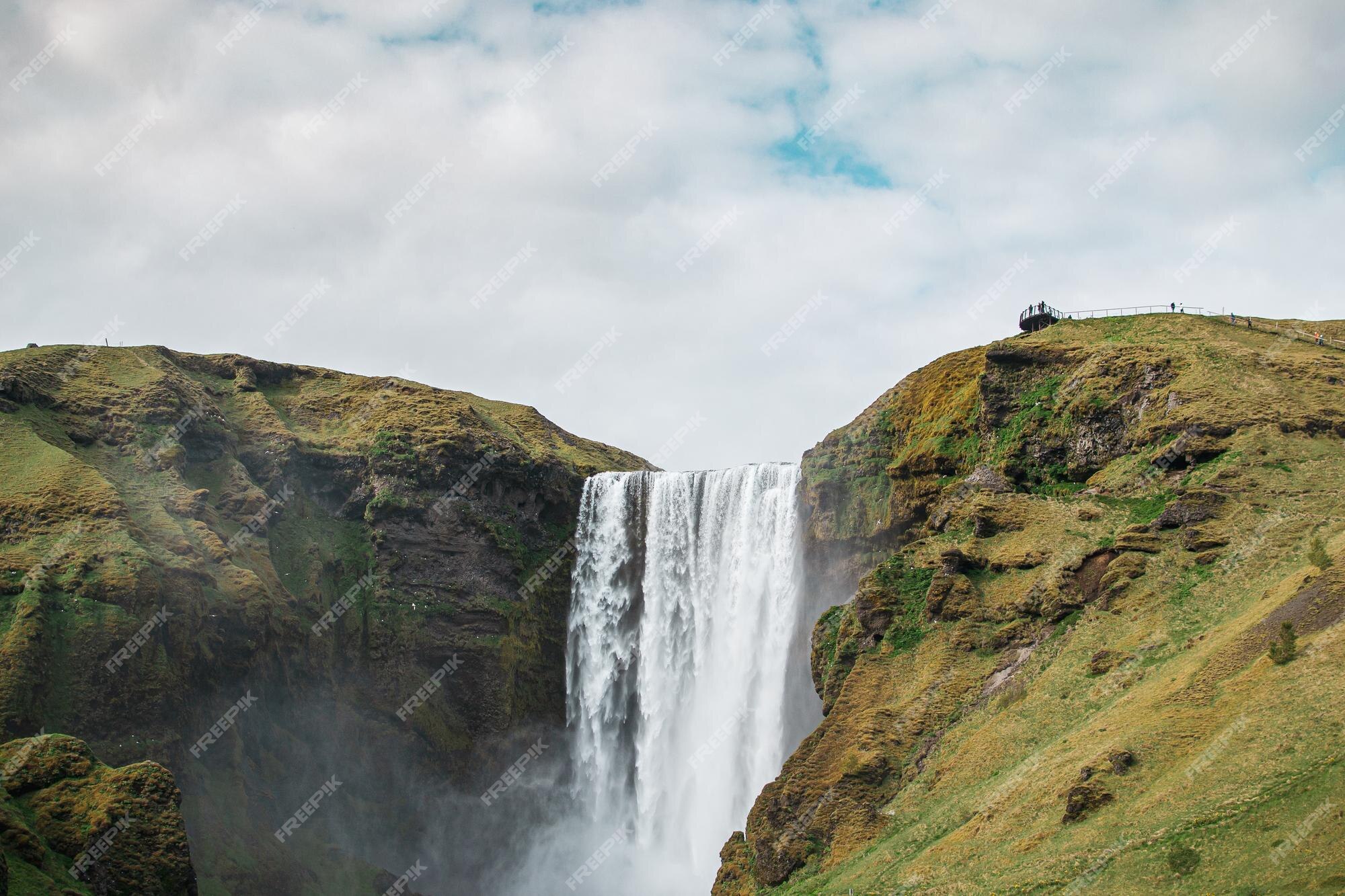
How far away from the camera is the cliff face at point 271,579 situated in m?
56.8

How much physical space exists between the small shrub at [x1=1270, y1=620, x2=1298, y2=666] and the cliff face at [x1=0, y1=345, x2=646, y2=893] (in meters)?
47.6

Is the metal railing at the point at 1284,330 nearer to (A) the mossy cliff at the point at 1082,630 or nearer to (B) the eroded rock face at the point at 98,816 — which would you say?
(A) the mossy cliff at the point at 1082,630

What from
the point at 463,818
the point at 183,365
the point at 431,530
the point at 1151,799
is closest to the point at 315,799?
the point at 463,818

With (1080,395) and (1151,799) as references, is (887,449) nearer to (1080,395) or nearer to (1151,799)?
(1080,395)

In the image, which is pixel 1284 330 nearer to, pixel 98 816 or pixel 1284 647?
pixel 1284 647

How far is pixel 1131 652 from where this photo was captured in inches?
1505

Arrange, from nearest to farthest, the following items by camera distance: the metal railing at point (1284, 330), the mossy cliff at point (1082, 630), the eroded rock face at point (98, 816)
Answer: the mossy cliff at point (1082, 630) → the eroded rock face at point (98, 816) → the metal railing at point (1284, 330)

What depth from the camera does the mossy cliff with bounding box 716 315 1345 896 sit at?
91.4 feet

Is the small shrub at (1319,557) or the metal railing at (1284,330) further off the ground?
the metal railing at (1284,330)

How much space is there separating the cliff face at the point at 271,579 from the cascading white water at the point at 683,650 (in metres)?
3.40

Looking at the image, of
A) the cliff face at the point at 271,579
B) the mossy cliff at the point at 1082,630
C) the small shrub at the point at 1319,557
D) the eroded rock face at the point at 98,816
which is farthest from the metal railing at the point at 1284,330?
the eroded rock face at the point at 98,816

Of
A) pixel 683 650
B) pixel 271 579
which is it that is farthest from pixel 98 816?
pixel 683 650

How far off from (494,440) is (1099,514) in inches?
1885

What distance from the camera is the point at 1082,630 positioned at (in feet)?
136
